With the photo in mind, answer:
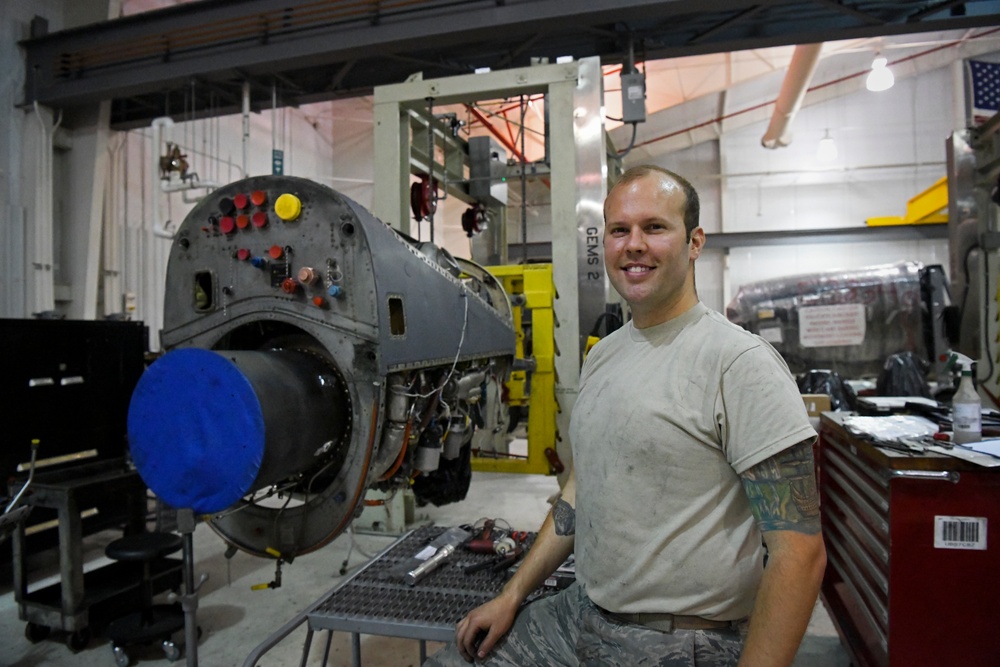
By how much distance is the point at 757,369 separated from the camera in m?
1.08

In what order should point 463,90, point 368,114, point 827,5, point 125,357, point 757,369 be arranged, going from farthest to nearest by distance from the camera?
point 368,114 < point 827,5 < point 125,357 < point 463,90 < point 757,369

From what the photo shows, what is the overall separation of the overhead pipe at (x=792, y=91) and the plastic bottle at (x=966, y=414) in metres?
5.13

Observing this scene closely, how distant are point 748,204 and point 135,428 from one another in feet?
35.9

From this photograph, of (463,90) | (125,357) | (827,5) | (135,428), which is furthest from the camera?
(827,5)

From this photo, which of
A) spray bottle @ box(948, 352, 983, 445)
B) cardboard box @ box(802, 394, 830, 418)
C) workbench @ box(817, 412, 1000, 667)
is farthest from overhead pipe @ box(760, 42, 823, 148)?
workbench @ box(817, 412, 1000, 667)

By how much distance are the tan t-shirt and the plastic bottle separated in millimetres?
1253

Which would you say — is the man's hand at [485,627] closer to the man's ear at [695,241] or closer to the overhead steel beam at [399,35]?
the man's ear at [695,241]

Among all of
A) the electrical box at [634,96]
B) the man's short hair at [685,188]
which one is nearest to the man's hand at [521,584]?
the man's short hair at [685,188]

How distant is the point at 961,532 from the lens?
67.7 inches

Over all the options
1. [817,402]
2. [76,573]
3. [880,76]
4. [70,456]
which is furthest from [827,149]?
[76,573]

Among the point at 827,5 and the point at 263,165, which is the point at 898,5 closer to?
the point at 827,5

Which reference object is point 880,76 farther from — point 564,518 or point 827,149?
point 564,518

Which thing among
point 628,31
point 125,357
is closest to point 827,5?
point 628,31

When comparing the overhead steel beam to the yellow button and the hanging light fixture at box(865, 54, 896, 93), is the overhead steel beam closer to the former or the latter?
the hanging light fixture at box(865, 54, 896, 93)
